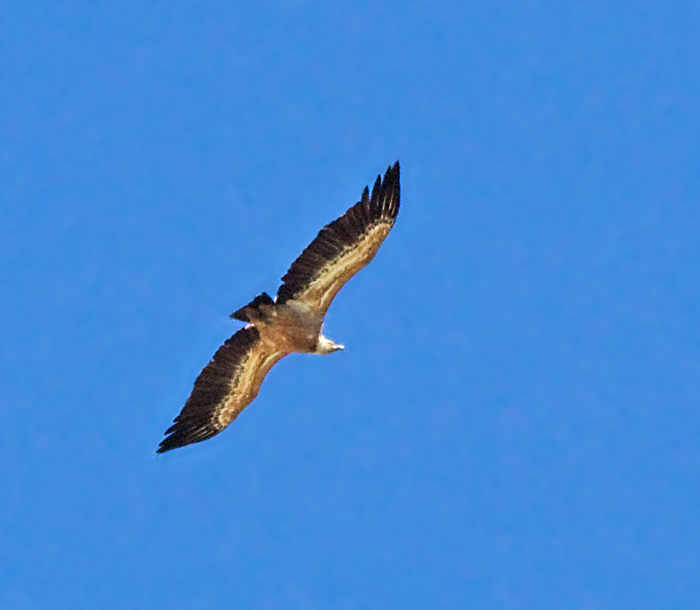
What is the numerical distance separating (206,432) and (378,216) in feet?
16.9

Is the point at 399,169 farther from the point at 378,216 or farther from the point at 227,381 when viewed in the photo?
the point at 227,381

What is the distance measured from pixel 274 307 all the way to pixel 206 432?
2.86 meters

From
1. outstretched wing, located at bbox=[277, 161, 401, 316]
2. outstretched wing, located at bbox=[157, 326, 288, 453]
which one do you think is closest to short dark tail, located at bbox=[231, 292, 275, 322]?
outstretched wing, located at bbox=[277, 161, 401, 316]

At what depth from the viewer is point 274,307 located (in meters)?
20.3

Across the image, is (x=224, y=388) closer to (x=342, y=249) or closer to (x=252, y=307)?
(x=252, y=307)

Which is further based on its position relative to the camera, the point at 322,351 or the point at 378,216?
the point at 322,351

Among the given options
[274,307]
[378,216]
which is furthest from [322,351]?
[378,216]

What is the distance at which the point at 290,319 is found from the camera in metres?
20.5

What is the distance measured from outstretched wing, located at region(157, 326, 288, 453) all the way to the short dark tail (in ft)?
2.05

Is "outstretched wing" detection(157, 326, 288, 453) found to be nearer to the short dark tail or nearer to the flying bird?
the flying bird

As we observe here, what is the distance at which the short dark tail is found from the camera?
20141 millimetres

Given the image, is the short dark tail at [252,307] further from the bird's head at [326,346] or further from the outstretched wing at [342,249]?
the bird's head at [326,346]

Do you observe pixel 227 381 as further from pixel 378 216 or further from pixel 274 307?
pixel 378 216

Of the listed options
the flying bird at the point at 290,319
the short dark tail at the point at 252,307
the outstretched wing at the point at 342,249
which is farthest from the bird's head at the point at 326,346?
the short dark tail at the point at 252,307
